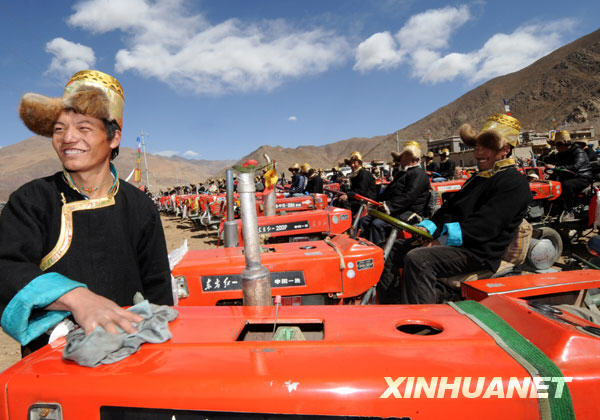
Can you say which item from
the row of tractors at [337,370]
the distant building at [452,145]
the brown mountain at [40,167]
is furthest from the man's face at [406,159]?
the brown mountain at [40,167]

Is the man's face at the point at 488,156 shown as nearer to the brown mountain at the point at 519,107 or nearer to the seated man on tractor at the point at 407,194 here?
the seated man on tractor at the point at 407,194

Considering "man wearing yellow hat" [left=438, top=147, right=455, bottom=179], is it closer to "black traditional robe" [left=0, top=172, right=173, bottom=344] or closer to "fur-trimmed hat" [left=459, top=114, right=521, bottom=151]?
"fur-trimmed hat" [left=459, top=114, right=521, bottom=151]

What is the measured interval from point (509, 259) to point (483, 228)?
1.44ft

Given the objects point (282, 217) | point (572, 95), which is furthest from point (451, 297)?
point (572, 95)

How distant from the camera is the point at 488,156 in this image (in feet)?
9.16

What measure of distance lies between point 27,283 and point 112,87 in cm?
87

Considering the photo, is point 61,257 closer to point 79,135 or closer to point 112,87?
point 79,135

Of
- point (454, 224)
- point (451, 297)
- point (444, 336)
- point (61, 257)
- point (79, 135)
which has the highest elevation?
point (79, 135)

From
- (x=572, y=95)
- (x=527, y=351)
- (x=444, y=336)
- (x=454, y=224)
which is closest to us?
(x=527, y=351)

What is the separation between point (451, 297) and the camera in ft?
9.06

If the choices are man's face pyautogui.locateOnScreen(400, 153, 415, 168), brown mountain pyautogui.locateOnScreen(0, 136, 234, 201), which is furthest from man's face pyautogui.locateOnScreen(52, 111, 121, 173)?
brown mountain pyautogui.locateOnScreen(0, 136, 234, 201)

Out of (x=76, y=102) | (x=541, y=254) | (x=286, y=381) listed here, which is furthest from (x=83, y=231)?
(x=541, y=254)

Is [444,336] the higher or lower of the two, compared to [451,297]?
higher

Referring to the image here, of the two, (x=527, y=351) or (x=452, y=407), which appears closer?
(x=452, y=407)
